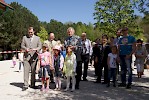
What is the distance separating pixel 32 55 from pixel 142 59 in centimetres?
495

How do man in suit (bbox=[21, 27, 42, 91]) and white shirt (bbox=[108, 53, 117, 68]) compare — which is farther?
white shirt (bbox=[108, 53, 117, 68])

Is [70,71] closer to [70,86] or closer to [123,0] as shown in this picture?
[70,86]

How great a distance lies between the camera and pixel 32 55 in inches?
391

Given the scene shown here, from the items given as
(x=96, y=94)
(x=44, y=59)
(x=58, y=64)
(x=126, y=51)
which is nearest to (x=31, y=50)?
(x=44, y=59)

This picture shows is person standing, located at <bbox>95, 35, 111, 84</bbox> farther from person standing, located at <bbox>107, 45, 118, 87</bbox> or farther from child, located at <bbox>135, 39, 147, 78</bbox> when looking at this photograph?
child, located at <bbox>135, 39, 147, 78</bbox>

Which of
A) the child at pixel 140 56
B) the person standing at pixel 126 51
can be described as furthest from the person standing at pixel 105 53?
the child at pixel 140 56

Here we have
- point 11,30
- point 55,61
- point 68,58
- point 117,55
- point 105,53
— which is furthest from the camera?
point 11,30

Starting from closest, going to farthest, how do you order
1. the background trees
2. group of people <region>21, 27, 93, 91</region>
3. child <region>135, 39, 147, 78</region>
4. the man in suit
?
group of people <region>21, 27, 93, 91</region>
the man in suit
child <region>135, 39, 147, 78</region>
the background trees

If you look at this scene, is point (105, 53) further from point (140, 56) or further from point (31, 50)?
point (31, 50)

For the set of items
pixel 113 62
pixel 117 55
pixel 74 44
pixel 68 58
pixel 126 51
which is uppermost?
pixel 74 44

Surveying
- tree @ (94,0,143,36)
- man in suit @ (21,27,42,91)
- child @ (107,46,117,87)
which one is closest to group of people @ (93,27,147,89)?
child @ (107,46,117,87)

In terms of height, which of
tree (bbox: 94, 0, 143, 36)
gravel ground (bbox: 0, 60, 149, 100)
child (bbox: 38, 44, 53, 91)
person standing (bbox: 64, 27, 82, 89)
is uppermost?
tree (bbox: 94, 0, 143, 36)

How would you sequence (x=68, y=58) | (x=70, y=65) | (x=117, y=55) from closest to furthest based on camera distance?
(x=70, y=65) < (x=68, y=58) < (x=117, y=55)

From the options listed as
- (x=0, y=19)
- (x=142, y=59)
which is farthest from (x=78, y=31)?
(x=142, y=59)
